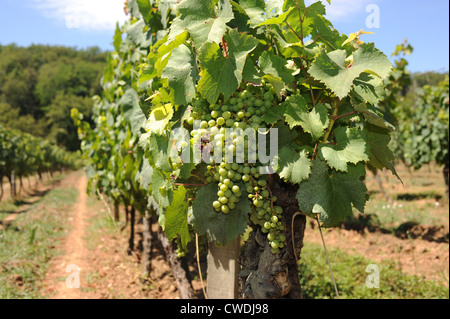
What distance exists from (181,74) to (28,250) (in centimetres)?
848

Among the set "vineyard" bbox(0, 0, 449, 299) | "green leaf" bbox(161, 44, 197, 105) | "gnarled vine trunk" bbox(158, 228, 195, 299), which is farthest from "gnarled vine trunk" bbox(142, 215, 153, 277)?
"green leaf" bbox(161, 44, 197, 105)

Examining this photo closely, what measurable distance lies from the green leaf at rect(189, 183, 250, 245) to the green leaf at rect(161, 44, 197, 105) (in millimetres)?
418

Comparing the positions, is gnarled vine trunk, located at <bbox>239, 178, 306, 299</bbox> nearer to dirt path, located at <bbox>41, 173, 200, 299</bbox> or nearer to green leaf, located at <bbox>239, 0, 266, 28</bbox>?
green leaf, located at <bbox>239, 0, 266, 28</bbox>

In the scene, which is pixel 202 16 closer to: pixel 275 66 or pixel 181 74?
pixel 181 74

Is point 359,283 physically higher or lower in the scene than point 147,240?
lower

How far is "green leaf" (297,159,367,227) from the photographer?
1422 millimetres

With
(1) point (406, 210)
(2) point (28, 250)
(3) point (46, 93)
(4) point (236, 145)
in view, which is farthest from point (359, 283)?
(3) point (46, 93)

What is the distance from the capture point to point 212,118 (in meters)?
1.54

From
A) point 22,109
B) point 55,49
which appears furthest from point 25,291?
point 55,49

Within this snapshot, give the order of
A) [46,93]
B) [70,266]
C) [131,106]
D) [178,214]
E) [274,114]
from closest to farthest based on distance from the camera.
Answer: [274,114], [178,214], [131,106], [70,266], [46,93]

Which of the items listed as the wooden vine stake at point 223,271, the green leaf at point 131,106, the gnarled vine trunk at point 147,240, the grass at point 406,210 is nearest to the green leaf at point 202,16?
the wooden vine stake at point 223,271

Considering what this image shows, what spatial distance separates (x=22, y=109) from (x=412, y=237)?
77301mm

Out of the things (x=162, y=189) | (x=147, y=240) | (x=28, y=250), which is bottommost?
(x=28, y=250)

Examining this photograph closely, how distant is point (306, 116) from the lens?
1420mm
